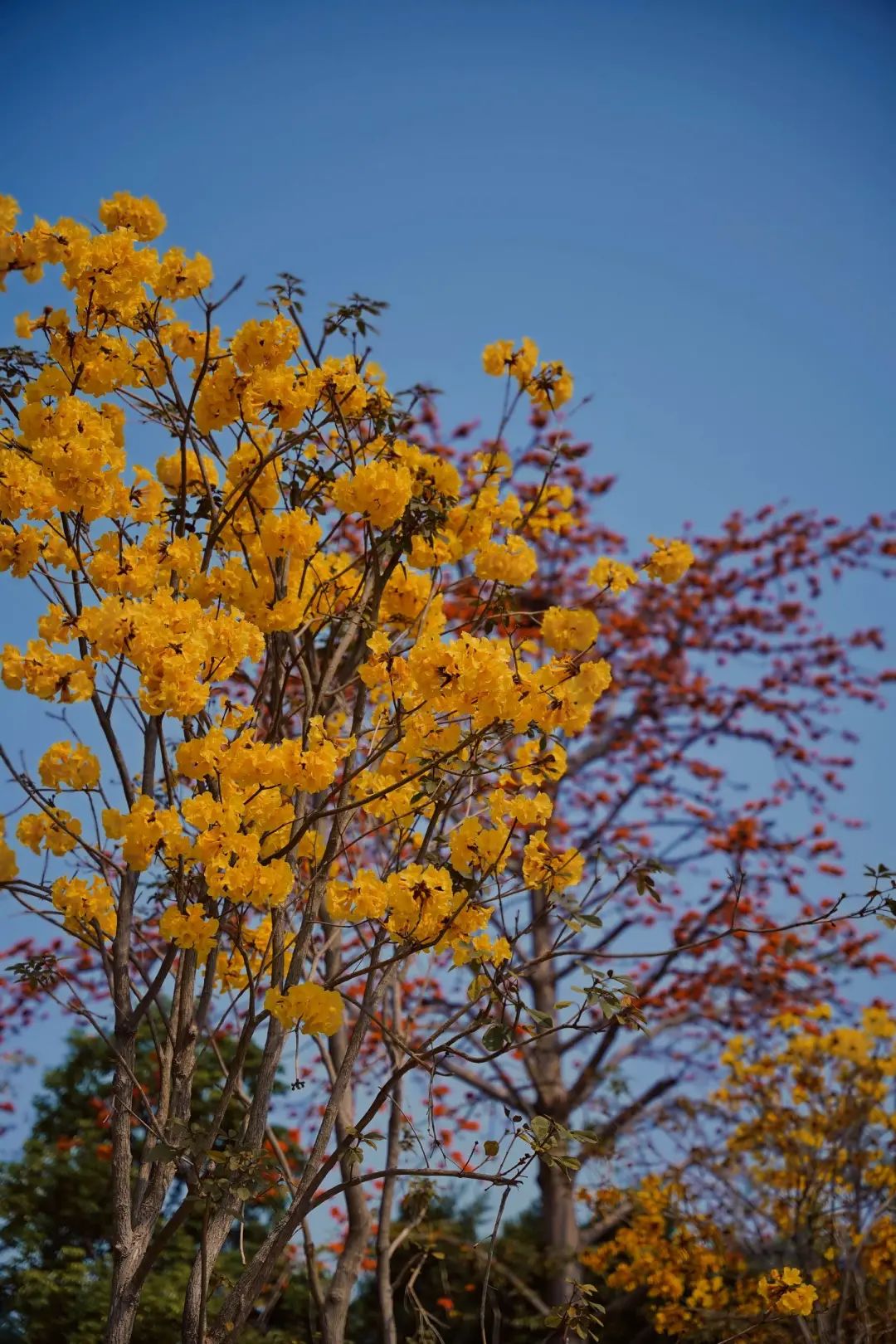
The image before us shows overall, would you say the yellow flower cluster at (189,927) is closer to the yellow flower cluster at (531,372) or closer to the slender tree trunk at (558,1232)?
the yellow flower cluster at (531,372)

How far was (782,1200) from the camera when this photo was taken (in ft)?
18.3

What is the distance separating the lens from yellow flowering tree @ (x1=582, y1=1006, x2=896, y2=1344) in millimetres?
5172

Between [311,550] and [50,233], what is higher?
[50,233]

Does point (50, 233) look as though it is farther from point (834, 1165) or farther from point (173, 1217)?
point (834, 1165)

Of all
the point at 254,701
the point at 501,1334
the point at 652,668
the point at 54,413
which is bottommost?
the point at 501,1334

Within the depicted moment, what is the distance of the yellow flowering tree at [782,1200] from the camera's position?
204 inches

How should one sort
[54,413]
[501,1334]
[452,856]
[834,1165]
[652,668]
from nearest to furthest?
[452,856] → [54,413] → [834,1165] → [501,1334] → [652,668]

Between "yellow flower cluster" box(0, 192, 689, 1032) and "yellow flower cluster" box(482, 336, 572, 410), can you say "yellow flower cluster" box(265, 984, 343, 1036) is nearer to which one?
"yellow flower cluster" box(0, 192, 689, 1032)

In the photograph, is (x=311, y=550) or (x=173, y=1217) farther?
(x=311, y=550)

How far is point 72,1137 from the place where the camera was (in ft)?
22.6

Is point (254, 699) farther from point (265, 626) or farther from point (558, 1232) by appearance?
point (558, 1232)

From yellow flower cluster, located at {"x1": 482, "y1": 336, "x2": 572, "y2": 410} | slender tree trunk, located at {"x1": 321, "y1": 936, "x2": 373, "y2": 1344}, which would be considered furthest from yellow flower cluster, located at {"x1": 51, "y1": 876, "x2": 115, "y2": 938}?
yellow flower cluster, located at {"x1": 482, "y1": 336, "x2": 572, "y2": 410}

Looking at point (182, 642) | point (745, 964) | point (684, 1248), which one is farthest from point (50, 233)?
point (745, 964)

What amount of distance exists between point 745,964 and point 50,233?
21.4 feet
